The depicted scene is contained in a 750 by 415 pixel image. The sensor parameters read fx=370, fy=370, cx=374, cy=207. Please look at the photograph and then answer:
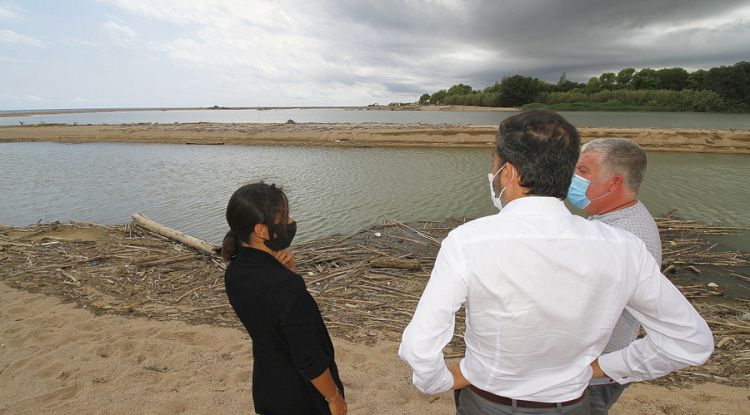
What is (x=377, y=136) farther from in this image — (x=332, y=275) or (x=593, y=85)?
(x=593, y=85)

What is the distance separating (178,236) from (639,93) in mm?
64305

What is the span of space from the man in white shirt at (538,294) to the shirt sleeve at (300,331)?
631 millimetres

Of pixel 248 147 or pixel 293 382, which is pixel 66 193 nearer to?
pixel 248 147

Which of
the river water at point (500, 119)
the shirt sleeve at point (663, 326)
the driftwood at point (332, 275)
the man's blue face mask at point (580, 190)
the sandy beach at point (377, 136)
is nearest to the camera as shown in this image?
the shirt sleeve at point (663, 326)

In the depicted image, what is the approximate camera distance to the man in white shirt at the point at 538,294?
118cm

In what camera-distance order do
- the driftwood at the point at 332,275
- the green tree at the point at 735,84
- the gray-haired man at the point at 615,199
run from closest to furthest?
the gray-haired man at the point at 615,199 → the driftwood at the point at 332,275 → the green tree at the point at 735,84

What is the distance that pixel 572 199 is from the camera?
227cm

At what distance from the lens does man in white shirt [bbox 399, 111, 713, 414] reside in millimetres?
1181

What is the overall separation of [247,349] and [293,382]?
248 cm

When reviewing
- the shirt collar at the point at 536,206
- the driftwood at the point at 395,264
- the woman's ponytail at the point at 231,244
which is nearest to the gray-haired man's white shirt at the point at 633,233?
the shirt collar at the point at 536,206

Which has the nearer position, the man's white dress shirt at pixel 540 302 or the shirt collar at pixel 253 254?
the man's white dress shirt at pixel 540 302

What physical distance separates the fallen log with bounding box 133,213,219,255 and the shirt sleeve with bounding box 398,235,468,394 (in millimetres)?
5563

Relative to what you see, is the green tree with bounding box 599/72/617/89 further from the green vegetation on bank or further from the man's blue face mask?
the man's blue face mask

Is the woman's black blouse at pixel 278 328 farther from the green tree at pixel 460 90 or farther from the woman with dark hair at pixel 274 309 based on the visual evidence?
the green tree at pixel 460 90
